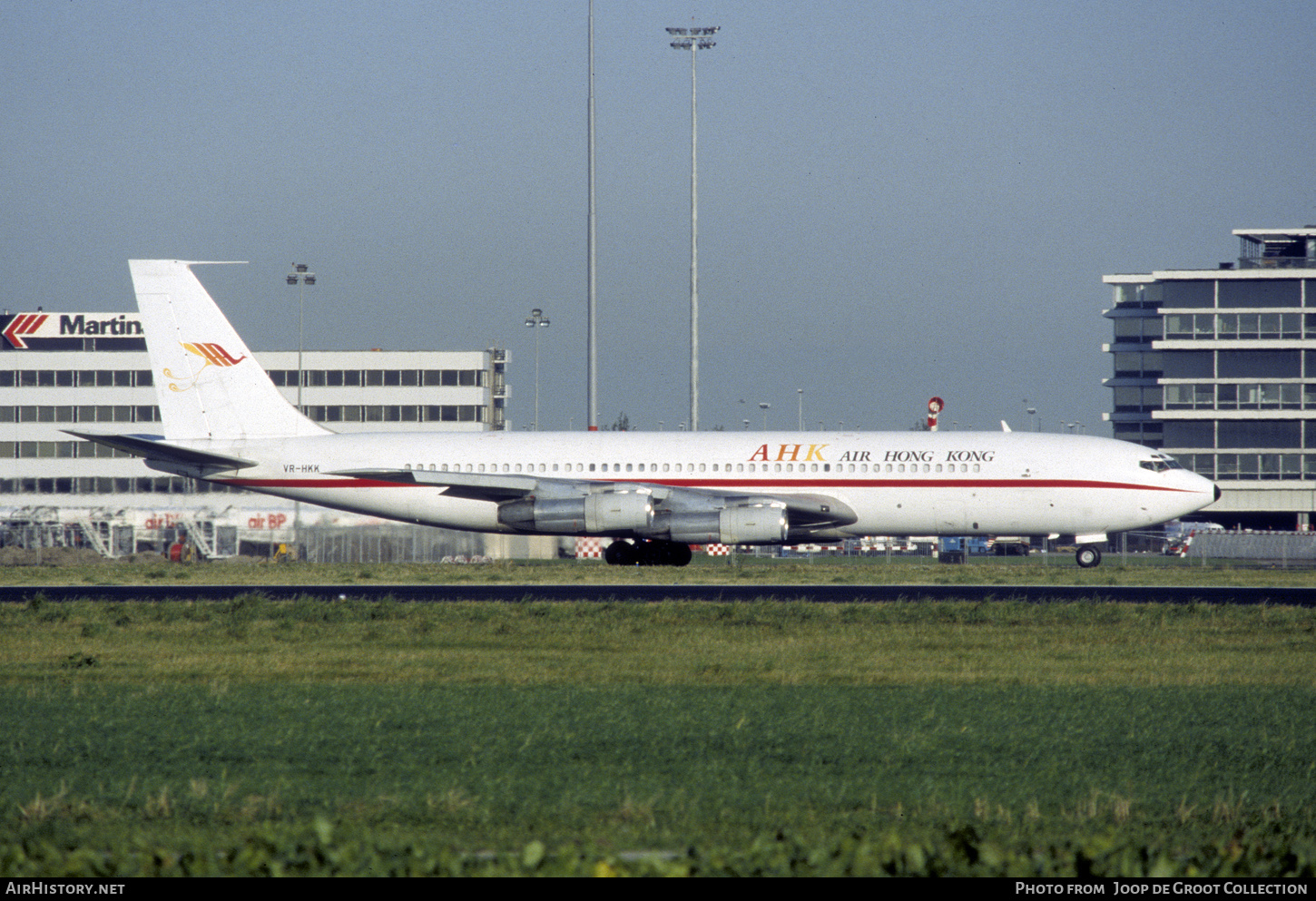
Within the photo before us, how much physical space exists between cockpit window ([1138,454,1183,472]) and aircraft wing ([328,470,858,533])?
8.68 meters

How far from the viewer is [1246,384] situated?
336 feet

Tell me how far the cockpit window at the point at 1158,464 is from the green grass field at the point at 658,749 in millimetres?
17293

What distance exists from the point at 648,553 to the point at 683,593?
981cm

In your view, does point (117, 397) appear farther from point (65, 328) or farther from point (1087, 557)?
point (1087, 557)

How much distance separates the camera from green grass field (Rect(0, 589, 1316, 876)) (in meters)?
7.63

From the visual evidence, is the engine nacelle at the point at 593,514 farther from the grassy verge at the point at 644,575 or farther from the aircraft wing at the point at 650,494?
the grassy verge at the point at 644,575

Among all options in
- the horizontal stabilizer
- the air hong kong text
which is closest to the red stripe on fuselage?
the air hong kong text

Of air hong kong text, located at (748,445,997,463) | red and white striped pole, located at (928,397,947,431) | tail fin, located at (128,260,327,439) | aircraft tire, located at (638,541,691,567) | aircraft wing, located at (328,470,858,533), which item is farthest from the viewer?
red and white striped pole, located at (928,397,947,431)

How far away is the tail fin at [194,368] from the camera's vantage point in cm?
4169

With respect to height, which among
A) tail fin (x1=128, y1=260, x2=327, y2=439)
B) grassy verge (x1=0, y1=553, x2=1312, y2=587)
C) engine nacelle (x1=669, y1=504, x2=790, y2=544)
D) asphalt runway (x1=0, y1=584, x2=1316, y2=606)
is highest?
tail fin (x1=128, y1=260, x2=327, y2=439)

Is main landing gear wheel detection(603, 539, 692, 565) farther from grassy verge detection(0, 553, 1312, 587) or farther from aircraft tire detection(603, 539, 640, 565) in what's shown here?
grassy verge detection(0, 553, 1312, 587)

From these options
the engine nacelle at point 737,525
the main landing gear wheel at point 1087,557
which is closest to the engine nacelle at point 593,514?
the engine nacelle at point 737,525
